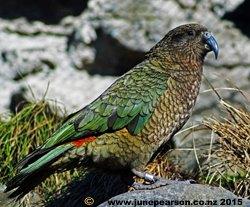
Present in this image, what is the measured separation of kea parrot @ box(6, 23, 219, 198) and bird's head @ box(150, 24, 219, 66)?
24 cm

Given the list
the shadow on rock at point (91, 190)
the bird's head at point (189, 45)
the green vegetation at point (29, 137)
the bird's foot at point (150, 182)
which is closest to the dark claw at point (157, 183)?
the bird's foot at point (150, 182)

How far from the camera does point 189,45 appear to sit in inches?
275

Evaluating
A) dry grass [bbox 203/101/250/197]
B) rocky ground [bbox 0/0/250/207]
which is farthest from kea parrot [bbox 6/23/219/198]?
rocky ground [bbox 0/0/250/207]

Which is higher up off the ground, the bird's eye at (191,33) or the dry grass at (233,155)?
the bird's eye at (191,33)

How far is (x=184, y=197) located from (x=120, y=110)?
34.3 inches

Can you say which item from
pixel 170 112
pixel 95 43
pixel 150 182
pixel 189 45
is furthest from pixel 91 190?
pixel 95 43

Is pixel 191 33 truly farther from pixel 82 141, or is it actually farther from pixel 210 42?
pixel 82 141

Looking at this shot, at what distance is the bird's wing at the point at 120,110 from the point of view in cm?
641

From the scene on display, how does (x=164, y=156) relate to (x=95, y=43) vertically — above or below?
below

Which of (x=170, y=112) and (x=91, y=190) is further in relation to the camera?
(x=91, y=190)

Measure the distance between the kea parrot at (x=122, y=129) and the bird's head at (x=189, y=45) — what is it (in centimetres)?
24

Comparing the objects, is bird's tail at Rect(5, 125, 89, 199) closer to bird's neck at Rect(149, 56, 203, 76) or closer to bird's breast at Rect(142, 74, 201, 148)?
bird's breast at Rect(142, 74, 201, 148)

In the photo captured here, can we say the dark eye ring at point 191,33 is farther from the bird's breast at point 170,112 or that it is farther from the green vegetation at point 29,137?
the green vegetation at point 29,137

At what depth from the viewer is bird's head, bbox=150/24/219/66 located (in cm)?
694
